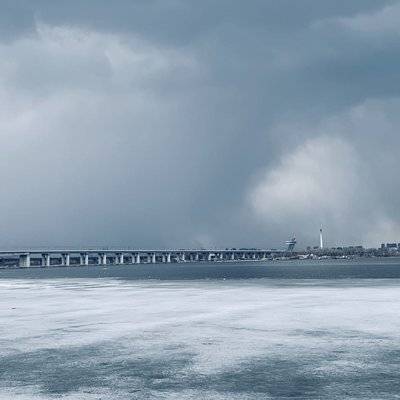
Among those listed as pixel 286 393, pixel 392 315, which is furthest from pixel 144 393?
pixel 392 315

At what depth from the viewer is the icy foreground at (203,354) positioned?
14.3 meters

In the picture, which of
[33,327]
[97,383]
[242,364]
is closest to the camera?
[97,383]

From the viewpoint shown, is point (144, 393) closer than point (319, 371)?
Yes

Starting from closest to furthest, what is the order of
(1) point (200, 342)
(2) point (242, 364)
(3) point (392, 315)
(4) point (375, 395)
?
(4) point (375, 395) → (2) point (242, 364) → (1) point (200, 342) → (3) point (392, 315)

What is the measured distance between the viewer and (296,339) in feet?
71.7

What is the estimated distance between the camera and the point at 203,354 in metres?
18.9

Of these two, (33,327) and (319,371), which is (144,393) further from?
(33,327)

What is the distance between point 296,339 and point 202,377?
7.26 meters

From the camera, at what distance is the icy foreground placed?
14.3 meters

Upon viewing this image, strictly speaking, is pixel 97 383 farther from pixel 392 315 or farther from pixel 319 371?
pixel 392 315

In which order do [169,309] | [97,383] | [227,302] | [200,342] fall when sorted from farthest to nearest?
[227,302] → [169,309] → [200,342] → [97,383]

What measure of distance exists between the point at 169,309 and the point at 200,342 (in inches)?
523

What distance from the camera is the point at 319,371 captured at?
16125mm

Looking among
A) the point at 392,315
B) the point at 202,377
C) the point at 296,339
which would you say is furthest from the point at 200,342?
the point at 392,315
